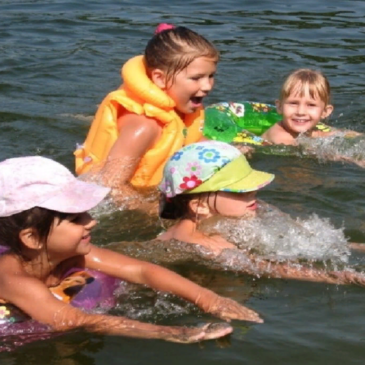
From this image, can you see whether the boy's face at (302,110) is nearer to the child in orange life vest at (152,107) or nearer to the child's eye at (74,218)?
the child in orange life vest at (152,107)

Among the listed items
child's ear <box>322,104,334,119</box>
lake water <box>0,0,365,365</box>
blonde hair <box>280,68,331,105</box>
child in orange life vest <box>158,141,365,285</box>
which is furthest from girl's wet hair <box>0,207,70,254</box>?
child's ear <box>322,104,334,119</box>

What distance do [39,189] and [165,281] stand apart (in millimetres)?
856

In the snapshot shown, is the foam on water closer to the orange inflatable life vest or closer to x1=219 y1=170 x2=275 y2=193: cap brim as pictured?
x1=219 y1=170 x2=275 y2=193: cap brim

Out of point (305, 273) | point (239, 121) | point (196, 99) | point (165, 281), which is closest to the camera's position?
point (165, 281)

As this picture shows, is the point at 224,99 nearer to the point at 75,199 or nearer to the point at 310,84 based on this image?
the point at 310,84

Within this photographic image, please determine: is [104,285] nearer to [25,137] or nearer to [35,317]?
[35,317]

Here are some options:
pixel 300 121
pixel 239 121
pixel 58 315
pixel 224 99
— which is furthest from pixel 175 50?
pixel 224 99

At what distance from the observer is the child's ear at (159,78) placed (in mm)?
6738

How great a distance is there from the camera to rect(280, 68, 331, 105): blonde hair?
328 inches

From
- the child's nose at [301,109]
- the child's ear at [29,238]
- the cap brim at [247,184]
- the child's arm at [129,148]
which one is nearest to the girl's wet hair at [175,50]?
the child's arm at [129,148]

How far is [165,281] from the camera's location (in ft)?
15.6

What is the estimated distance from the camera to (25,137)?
27.4ft

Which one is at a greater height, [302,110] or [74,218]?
[74,218]

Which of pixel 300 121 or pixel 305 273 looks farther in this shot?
pixel 300 121
